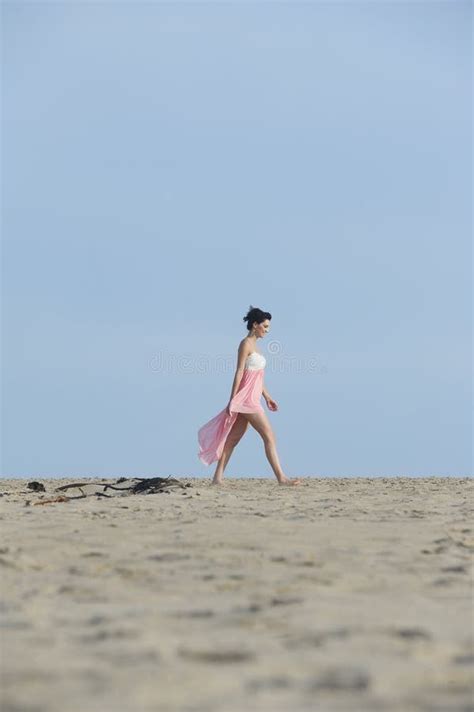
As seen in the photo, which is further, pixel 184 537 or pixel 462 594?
pixel 184 537

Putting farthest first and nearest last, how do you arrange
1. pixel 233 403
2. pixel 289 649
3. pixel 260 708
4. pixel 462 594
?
pixel 233 403 < pixel 462 594 < pixel 289 649 < pixel 260 708

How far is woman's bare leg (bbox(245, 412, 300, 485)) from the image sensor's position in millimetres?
11266

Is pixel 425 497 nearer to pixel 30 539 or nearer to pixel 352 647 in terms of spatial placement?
pixel 30 539

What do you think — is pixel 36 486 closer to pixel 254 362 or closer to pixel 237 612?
pixel 254 362

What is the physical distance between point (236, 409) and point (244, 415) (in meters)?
0.19

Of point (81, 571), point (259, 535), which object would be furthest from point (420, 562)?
point (81, 571)

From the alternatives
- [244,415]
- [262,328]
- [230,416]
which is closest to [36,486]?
[230,416]

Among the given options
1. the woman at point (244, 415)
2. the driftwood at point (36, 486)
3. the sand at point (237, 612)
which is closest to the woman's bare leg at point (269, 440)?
the woman at point (244, 415)

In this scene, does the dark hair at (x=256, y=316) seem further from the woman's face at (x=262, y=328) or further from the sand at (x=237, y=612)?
the sand at (x=237, y=612)

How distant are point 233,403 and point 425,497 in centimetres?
330

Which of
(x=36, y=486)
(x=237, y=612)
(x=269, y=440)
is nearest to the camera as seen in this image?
(x=237, y=612)

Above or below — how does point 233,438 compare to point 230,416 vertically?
below

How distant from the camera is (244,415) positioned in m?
11.5

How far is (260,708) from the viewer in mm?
2436
